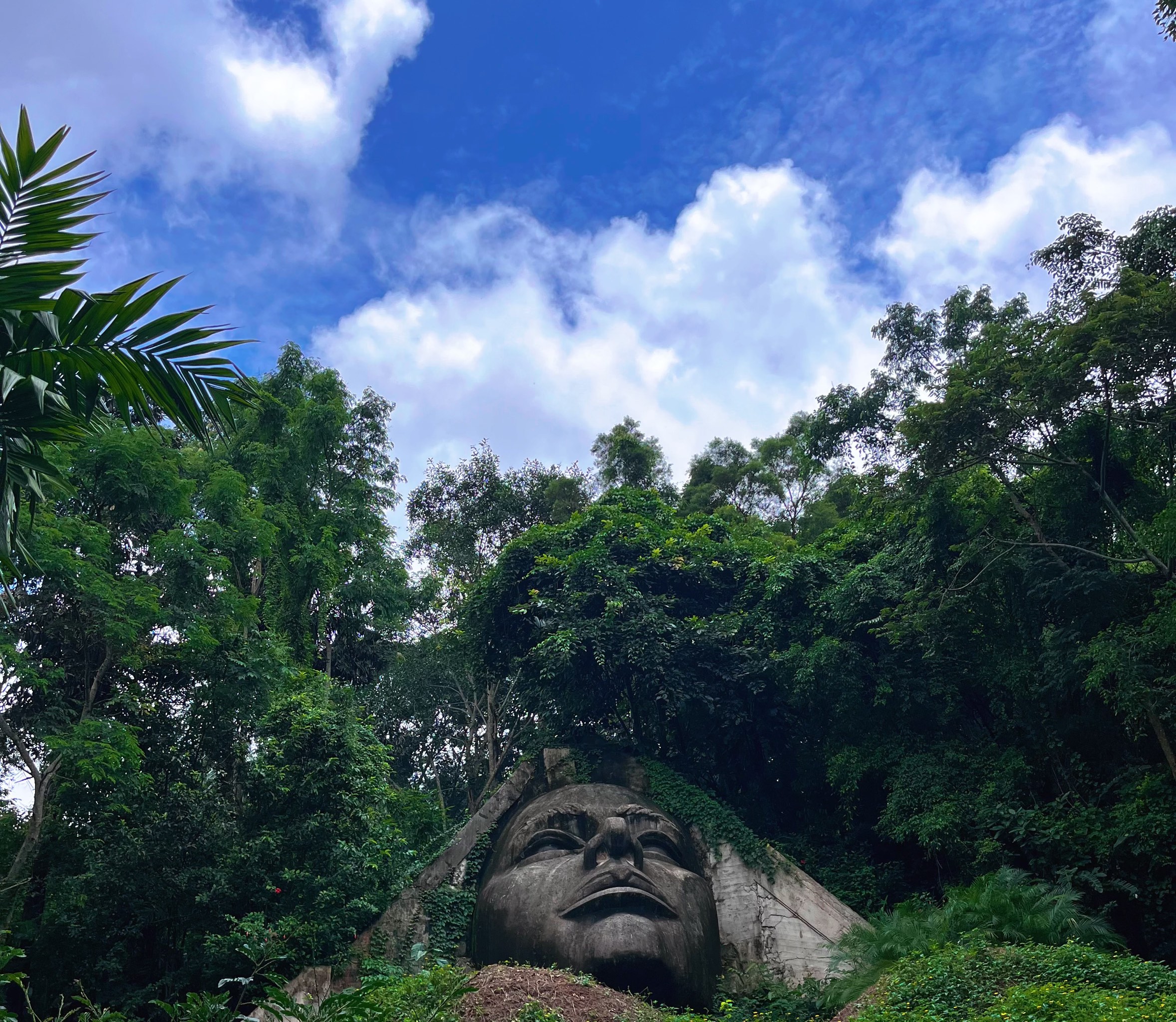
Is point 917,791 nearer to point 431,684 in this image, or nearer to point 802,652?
point 802,652

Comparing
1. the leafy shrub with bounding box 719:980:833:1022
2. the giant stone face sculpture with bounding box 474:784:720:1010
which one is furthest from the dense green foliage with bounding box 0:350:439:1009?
the leafy shrub with bounding box 719:980:833:1022

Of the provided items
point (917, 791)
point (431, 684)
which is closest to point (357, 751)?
point (917, 791)

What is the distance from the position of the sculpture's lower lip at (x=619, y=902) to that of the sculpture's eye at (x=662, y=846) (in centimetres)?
121

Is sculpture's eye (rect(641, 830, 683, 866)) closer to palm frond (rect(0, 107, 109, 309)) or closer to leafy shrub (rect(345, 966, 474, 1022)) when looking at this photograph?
leafy shrub (rect(345, 966, 474, 1022))

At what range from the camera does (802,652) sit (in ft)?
45.2

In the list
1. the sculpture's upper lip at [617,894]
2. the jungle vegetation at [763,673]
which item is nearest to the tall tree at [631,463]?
the jungle vegetation at [763,673]

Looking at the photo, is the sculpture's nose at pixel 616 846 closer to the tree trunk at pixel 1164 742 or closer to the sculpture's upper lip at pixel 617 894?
the sculpture's upper lip at pixel 617 894

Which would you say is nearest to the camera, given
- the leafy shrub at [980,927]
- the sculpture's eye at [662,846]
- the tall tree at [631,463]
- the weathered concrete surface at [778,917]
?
the leafy shrub at [980,927]

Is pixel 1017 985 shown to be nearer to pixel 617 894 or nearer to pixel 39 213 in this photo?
pixel 617 894

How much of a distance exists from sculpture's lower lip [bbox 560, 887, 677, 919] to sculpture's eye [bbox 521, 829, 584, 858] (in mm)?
1192

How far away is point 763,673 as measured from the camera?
14.3 meters

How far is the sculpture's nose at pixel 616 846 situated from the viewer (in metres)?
10.9

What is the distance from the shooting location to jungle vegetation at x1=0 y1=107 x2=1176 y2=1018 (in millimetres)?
10875

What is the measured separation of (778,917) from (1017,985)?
4.39 m
